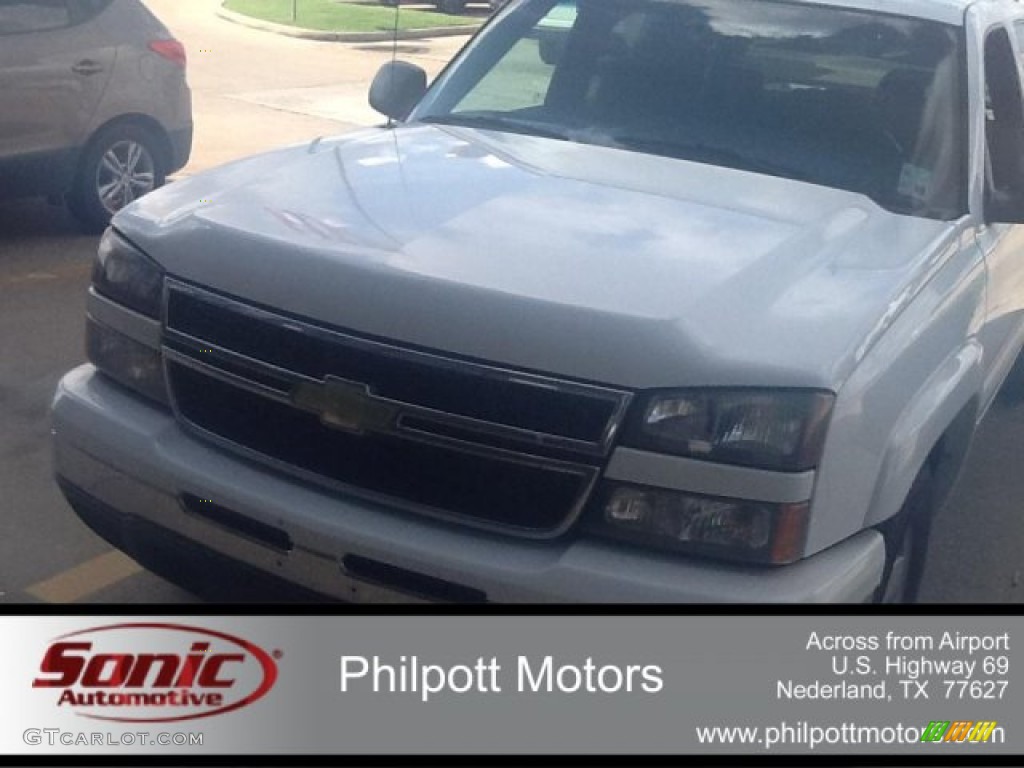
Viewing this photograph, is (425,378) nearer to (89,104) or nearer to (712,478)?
(712,478)

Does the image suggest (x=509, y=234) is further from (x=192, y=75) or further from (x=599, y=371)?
(x=192, y=75)

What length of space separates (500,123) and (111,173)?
4.59m

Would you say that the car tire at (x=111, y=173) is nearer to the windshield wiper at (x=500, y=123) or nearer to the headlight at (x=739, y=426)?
the windshield wiper at (x=500, y=123)

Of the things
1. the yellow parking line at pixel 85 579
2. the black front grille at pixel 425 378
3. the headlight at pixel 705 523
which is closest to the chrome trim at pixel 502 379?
the black front grille at pixel 425 378

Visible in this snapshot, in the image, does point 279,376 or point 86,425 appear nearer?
point 279,376

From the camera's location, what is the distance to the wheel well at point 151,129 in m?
8.09

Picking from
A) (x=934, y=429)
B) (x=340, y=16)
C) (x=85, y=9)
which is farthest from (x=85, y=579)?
(x=340, y=16)

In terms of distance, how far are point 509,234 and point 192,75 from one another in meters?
12.8

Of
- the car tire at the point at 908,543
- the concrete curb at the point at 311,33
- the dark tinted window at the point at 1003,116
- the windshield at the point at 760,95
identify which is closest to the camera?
the car tire at the point at 908,543

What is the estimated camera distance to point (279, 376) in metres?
2.98

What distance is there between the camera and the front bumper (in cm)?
271

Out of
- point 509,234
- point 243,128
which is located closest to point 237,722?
point 509,234

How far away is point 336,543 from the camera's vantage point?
2855 mm

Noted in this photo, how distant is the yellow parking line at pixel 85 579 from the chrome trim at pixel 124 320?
2.83 ft
